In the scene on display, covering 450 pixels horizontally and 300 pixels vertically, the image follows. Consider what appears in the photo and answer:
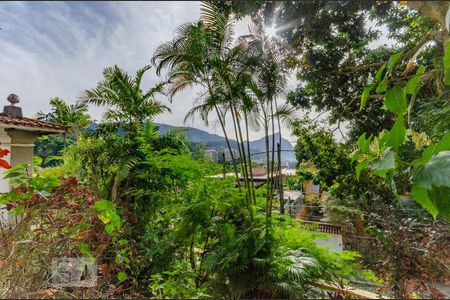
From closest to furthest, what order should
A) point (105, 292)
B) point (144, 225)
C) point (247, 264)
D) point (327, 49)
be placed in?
1. point (105, 292)
2. point (247, 264)
3. point (144, 225)
4. point (327, 49)

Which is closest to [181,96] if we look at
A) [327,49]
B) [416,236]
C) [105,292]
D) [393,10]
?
[327,49]

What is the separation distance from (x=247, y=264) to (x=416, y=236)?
4.91 ft

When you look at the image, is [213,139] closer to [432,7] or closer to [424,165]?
[432,7]

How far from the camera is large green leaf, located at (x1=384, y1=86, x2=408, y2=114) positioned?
799 millimetres

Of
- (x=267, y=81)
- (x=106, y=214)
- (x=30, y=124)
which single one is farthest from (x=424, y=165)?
(x=30, y=124)

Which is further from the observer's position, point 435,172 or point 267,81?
point 267,81

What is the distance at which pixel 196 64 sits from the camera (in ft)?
13.6

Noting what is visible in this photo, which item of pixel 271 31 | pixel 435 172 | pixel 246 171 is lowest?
pixel 246 171

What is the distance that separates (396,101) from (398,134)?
0.48 feet

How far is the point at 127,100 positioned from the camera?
502cm

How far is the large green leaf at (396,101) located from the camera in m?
0.80

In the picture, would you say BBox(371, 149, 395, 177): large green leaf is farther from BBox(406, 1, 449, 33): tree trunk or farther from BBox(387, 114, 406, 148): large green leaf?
BBox(406, 1, 449, 33): tree trunk

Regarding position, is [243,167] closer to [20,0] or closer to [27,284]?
[27,284]

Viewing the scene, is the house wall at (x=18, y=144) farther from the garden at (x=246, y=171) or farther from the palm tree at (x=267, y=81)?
the palm tree at (x=267, y=81)
